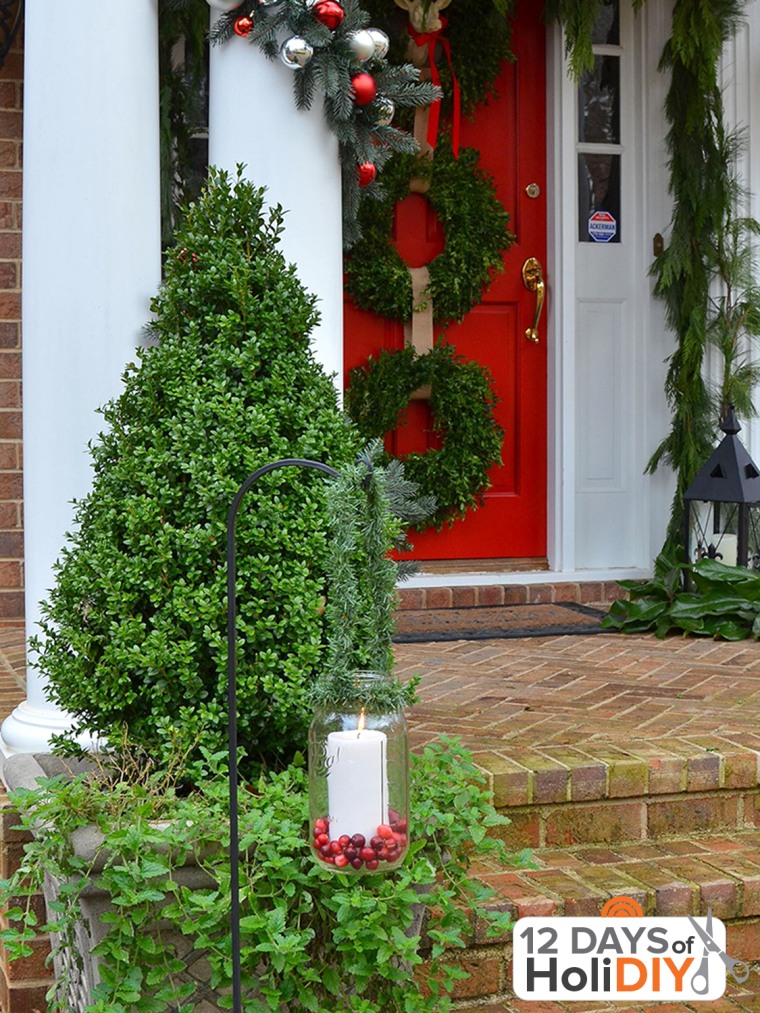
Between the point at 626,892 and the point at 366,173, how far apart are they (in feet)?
5.17

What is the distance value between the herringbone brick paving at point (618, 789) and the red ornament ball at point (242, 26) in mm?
1535

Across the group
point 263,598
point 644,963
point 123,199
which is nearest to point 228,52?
point 123,199

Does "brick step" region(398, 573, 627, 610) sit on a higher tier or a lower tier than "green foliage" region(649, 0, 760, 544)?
lower

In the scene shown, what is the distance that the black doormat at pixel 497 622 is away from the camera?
4.33 meters

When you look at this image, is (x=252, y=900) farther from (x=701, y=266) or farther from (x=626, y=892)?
(x=701, y=266)

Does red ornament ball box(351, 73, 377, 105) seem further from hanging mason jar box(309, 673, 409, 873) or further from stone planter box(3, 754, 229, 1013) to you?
stone planter box(3, 754, 229, 1013)

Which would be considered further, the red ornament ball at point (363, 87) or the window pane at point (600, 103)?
the window pane at point (600, 103)

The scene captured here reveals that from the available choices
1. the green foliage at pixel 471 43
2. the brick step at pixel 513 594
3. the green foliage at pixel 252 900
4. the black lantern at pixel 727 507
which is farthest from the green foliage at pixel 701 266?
the green foliage at pixel 252 900

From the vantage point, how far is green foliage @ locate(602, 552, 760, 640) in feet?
14.3

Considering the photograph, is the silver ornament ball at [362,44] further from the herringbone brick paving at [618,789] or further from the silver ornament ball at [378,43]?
the herringbone brick paving at [618,789]

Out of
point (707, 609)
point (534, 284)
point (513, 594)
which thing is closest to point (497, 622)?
point (513, 594)

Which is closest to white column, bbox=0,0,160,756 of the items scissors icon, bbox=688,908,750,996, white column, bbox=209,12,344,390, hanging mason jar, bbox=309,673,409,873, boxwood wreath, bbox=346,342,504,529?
white column, bbox=209,12,344,390

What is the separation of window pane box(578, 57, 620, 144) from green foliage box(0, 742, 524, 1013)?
3.74 m

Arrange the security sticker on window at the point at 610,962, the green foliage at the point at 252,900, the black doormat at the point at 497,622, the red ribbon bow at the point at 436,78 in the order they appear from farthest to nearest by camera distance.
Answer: the red ribbon bow at the point at 436,78 → the black doormat at the point at 497,622 → the security sticker on window at the point at 610,962 → the green foliage at the point at 252,900
